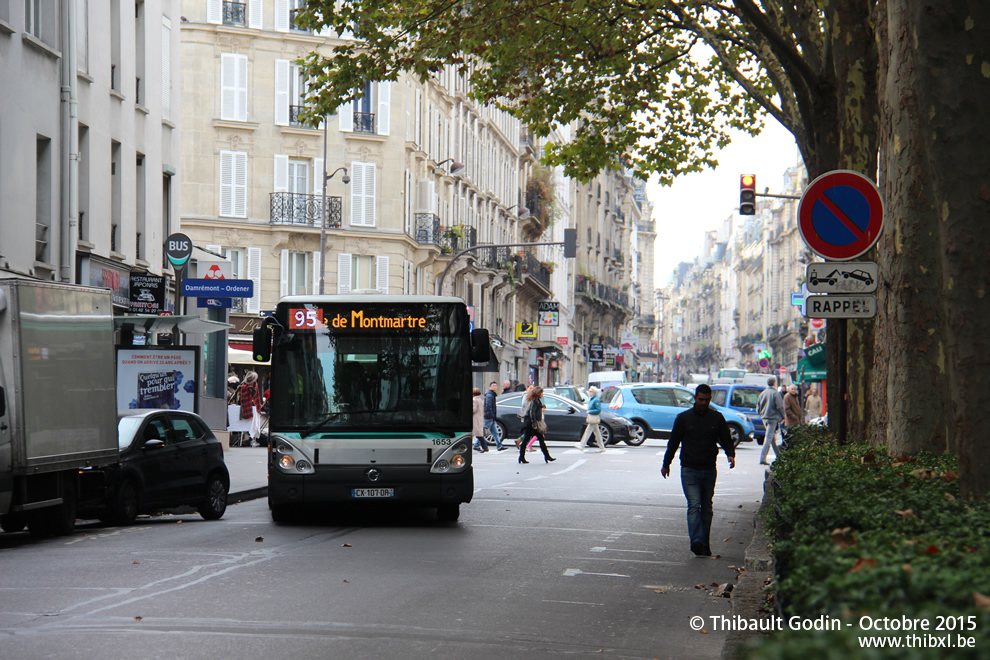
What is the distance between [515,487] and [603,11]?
7.94m

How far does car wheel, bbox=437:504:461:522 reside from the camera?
16.1 metres

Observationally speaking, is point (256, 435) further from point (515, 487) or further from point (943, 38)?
point (943, 38)

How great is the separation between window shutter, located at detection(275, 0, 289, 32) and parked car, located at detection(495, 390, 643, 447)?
17.0 metres

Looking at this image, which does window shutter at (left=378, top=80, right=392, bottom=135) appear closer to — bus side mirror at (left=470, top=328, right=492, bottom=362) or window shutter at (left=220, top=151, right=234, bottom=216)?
window shutter at (left=220, top=151, right=234, bottom=216)

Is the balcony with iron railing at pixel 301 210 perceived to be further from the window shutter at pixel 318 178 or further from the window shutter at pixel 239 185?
the window shutter at pixel 239 185

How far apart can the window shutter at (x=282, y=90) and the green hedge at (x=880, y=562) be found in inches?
1631

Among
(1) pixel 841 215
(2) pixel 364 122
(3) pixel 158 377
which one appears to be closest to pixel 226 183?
(2) pixel 364 122

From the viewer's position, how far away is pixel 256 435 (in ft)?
110

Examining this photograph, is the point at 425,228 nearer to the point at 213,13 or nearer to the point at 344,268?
the point at 344,268

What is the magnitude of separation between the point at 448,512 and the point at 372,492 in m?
1.40

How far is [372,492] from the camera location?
593 inches

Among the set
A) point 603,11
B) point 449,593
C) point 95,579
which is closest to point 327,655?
point 449,593

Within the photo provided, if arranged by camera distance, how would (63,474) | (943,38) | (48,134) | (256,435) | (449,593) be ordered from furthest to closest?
(256,435)
(48,134)
(63,474)
(449,593)
(943,38)

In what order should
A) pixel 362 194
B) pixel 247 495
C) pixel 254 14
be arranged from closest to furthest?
pixel 247 495 < pixel 254 14 < pixel 362 194
